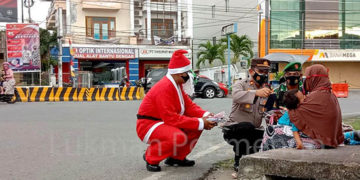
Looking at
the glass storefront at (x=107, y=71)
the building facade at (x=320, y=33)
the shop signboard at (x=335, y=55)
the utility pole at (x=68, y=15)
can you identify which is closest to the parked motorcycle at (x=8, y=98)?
the glass storefront at (x=107, y=71)

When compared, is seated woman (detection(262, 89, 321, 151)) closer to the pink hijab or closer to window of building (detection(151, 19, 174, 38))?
the pink hijab

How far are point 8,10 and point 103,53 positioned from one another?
14936 millimetres

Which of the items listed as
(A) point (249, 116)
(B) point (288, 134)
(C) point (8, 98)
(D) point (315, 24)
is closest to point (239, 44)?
(D) point (315, 24)

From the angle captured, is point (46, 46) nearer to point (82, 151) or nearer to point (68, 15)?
point (68, 15)

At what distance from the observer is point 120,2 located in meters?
30.0

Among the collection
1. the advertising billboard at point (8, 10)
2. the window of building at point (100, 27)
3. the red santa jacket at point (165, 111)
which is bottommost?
the red santa jacket at point (165, 111)

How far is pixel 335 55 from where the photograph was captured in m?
31.0

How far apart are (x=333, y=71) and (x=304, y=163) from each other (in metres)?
31.8

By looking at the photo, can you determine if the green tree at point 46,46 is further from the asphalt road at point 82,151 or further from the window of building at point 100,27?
the asphalt road at point 82,151

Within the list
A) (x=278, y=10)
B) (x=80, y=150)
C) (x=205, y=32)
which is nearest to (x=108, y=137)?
(x=80, y=150)

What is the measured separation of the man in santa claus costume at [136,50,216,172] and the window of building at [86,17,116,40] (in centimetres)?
2592

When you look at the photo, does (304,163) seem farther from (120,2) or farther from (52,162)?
(120,2)

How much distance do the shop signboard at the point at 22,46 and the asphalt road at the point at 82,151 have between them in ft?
Answer: 35.4

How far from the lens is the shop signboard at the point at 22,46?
19.3 metres
